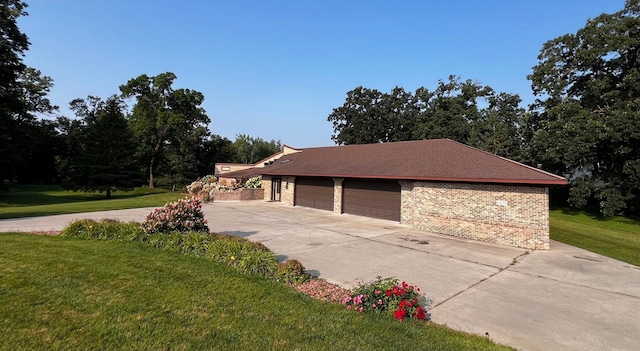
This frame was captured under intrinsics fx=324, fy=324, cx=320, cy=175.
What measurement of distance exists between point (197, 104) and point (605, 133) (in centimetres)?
4778

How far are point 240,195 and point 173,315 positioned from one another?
22.3 metres

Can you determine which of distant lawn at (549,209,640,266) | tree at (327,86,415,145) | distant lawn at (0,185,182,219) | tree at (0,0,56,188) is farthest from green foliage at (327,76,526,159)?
tree at (0,0,56,188)

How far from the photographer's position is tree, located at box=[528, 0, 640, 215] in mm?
20969

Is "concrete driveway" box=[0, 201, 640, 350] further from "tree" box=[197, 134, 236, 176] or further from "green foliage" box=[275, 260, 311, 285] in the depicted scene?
"tree" box=[197, 134, 236, 176]

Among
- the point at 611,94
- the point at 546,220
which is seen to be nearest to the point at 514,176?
the point at 546,220

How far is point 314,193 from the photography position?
2159 centimetres

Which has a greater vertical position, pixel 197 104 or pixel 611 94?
pixel 197 104

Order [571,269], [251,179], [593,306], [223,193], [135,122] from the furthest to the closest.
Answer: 1. [135,122]
2. [251,179]
3. [223,193]
4. [571,269]
5. [593,306]

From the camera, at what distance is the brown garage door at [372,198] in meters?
16.1

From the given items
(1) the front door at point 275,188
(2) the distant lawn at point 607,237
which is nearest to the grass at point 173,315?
(2) the distant lawn at point 607,237

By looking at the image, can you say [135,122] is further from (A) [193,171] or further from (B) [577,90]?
(B) [577,90]

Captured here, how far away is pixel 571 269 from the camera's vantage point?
335 inches

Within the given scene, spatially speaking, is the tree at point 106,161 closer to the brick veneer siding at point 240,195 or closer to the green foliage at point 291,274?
the brick veneer siding at point 240,195

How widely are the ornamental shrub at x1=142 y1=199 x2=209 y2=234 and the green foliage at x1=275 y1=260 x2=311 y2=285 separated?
13.9ft
